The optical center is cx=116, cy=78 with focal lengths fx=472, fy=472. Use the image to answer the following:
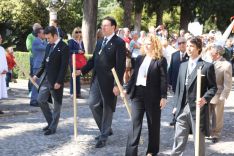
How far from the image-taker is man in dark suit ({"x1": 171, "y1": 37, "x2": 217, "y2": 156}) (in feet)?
20.1

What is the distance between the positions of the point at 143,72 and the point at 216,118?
235 cm

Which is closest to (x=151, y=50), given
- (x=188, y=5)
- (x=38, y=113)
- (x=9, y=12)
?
(x=38, y=113)

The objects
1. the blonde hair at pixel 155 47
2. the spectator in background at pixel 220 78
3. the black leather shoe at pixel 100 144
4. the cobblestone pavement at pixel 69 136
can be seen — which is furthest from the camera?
the spectator in background at pixel 220 78

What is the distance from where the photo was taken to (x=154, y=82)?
662 cm

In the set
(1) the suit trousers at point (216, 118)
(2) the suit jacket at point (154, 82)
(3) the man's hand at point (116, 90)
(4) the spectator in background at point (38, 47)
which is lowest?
(1) the suit trousers at point (216, 118)

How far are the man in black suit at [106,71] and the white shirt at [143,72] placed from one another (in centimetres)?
82

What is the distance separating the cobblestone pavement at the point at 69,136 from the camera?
7242 millimetres

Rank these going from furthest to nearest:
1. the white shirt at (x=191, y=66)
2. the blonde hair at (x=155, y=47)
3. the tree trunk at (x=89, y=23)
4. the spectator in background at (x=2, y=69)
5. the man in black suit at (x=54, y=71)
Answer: the tree trunk at (x=89, y=23), the spectator in background at (x=2, y=69), the man in black suit at (x=54, y=71), the blonde hair at (x=155, y=47), the white shirt at (x=191, y=66)

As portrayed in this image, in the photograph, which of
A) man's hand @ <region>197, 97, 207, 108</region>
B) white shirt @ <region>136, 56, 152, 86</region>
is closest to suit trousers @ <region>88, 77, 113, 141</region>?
white shirt @ <region>136, 56, 152, 86</region>

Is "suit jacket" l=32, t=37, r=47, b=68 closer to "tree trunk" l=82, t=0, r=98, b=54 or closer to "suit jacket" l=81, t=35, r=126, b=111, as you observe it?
"suit jacket" l=81, t=35, r=126, b=111

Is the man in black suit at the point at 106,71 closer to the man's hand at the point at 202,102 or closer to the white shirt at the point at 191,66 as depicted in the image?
the white shirt at the point at 191,66

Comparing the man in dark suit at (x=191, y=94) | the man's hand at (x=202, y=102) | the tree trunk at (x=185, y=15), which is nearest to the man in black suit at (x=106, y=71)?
the man in dark suit at (x=191, y=94)

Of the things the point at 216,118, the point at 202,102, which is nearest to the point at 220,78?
the point at 216,118

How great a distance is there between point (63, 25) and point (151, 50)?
22.0 meters
